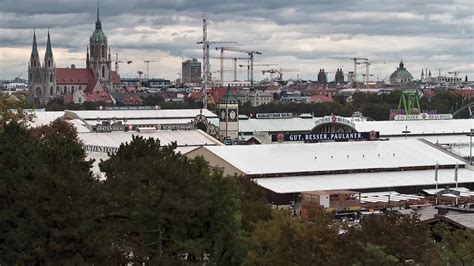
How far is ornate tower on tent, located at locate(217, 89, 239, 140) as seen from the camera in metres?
109

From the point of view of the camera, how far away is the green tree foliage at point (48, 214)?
32.4 metres

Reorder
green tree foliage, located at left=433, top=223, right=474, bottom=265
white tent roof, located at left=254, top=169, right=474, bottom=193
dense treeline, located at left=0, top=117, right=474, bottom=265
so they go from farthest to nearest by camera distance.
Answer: white tent roof, located at left=254, top=169, right=474, bottom=193, green tree foliage, located at left=433, top=223, right=474, bottom=265, dense treeline, located at left=0, top=117, right=474, bottom=265

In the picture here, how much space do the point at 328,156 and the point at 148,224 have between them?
1971 inches

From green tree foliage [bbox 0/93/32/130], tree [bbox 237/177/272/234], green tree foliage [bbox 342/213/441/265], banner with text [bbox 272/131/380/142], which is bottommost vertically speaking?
banner with text [bbox 272/131/380/142]

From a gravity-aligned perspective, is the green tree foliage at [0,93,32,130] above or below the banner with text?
above

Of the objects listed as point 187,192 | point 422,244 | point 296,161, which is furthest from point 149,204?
point 296,161

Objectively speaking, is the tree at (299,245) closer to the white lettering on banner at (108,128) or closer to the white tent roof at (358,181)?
the white tent roof at (358,181)

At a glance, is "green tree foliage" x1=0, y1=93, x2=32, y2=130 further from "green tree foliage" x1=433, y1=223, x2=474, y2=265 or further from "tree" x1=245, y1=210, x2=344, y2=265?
"green tree foliage" x1=433, y1=223, x2=474, y2=265

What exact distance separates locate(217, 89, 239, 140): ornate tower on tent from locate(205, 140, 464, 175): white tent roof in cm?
2330

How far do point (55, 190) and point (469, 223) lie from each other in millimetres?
20864

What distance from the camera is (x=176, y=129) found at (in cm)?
10706

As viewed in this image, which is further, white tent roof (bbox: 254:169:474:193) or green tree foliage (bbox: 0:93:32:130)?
white tent roof (bbox: 254:169:474:193)

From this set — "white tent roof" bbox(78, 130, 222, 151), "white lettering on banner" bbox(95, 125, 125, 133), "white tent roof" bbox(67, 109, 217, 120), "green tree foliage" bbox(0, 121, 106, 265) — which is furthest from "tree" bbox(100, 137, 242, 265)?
"white tent roof" bbox(67, 109, 217, 120)

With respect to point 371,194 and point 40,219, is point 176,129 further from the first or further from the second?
point 40,219
